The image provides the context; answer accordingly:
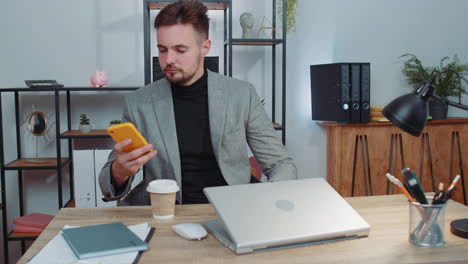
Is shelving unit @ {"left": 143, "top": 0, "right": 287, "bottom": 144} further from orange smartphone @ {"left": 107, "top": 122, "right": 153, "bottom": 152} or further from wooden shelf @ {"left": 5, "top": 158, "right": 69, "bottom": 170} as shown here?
orange smartphone @ {"left": 107, "top": 122, "right": 153, "bottom": 152}

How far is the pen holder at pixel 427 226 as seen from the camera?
107 centimetres

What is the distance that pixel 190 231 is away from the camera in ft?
3.68

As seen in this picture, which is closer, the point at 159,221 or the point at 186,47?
the point at 159,221

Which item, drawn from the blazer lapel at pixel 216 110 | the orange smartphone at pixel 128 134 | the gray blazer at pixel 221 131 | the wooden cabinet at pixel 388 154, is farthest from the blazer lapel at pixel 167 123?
the wooden cabinet at pixel 388 154

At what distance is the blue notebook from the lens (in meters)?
1.00

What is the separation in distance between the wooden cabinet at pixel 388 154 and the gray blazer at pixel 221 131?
1.28m

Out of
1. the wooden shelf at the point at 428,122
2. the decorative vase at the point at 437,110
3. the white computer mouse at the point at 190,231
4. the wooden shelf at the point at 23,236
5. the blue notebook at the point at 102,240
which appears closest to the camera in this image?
the blue notebook at the point at 102,240

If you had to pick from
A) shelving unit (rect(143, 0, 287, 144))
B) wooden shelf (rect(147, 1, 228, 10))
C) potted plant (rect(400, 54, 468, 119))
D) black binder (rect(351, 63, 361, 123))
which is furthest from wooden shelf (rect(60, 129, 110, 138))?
potted plant (rect(400, 54, 468, 119))

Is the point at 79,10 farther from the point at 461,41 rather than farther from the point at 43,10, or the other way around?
the point at 461,41

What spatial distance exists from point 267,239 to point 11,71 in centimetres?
253

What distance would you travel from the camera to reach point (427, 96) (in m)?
1.11

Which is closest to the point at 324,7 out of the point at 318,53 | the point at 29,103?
the point at 318,53

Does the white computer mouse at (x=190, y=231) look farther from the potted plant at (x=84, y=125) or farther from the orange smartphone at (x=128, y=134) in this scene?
the potted plant at (x=84, y=125)

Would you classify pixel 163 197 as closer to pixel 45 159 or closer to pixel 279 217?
pixel 279 217
